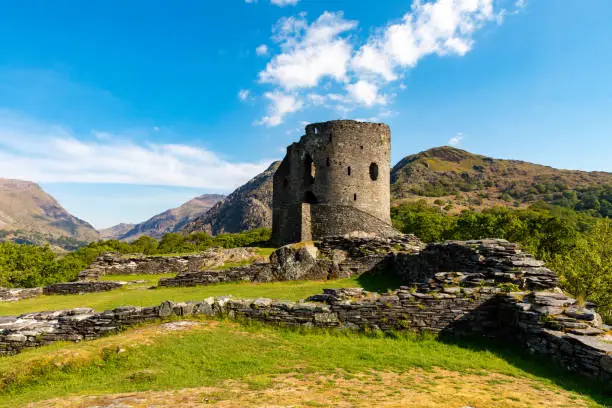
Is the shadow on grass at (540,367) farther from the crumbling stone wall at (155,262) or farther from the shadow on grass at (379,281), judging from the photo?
the crumbling stone wall at (155,262)

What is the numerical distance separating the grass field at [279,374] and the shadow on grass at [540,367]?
0.12ft

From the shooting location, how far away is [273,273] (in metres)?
20.5

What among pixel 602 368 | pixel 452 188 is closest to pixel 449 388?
pixel 602 368

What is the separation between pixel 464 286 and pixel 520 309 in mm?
2084

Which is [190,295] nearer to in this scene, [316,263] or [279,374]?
[316,263]

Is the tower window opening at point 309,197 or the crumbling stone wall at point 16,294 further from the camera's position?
the tower window opening at point 309,197

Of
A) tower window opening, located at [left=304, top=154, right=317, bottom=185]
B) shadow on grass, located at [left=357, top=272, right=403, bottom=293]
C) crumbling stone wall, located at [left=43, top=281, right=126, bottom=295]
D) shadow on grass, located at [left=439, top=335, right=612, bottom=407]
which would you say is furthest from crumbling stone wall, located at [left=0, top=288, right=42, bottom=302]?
shadow on grass, located at [left=439, top=335, right=612, bottom=407]

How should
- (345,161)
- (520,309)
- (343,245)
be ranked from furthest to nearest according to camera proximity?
1. (345,161)
2. (343,245)
3. (520,309)

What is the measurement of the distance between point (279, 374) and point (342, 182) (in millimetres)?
24121

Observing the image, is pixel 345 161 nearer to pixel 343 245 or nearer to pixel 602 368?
pixel 343 245

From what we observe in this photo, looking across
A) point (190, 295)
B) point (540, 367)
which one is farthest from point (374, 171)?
point (540, 367)

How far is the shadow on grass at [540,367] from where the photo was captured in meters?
6.93

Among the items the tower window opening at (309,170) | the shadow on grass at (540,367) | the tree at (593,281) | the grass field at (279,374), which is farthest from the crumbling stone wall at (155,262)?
the tree at (593,281)

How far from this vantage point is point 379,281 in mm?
18984
